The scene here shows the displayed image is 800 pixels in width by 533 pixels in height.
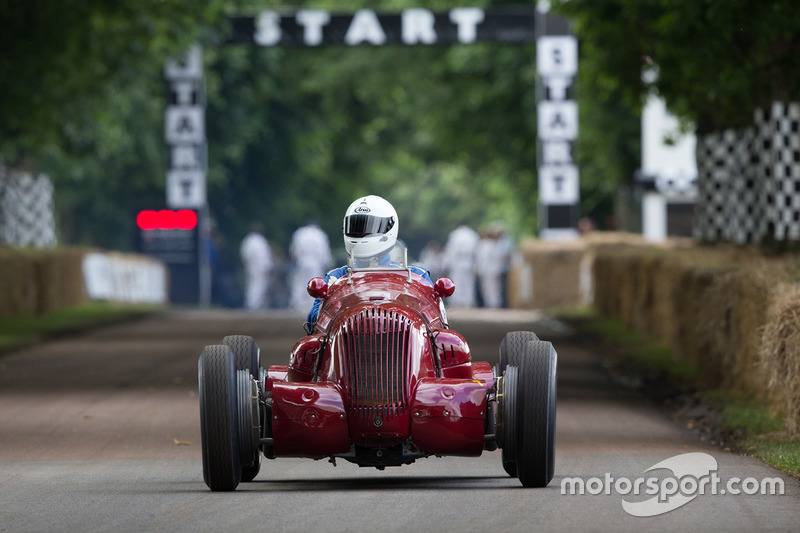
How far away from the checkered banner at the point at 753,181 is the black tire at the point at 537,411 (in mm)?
12821

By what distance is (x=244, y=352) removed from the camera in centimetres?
1118

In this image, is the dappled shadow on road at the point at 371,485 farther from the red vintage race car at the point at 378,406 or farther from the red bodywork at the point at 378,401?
the red bodywork at the point at 378,401

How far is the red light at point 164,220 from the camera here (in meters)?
43.4

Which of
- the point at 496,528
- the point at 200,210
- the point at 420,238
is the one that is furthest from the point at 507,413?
the point at 420,238

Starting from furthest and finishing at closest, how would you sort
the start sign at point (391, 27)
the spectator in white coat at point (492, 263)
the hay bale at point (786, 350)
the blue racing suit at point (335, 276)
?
the spectator in white coat at point (492, 263), the start sign at point (391, 27), the hay bale at point (786, 350), the blue racing suit at point (335, 276)

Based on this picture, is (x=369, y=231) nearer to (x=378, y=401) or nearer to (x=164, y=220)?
(x=378, y=401)

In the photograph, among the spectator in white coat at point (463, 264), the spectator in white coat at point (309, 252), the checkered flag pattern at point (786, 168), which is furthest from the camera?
the spectator in white coat at point (463, 264)

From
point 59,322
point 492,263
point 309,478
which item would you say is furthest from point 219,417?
point 492,263

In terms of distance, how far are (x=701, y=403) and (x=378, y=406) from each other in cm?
694

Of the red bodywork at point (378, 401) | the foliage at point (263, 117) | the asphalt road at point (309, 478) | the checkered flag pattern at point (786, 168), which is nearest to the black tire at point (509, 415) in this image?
the red bodywork at point (378, 401)

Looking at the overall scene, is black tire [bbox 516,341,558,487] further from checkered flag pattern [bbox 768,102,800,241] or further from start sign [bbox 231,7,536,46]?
start sign [bbox 231,7,536,46]

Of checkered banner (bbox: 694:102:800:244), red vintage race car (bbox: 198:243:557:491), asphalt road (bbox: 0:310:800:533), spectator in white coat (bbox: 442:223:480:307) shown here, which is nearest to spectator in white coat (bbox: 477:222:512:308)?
spectator in white coat (bbox: 442:223:480:307)

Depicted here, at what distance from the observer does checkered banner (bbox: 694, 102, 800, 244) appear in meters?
22.7

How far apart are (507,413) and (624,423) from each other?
202 inches
